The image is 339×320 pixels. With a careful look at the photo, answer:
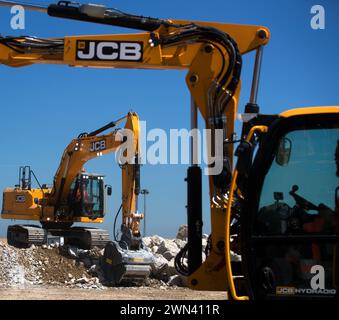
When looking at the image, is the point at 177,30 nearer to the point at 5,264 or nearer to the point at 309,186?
the point at 309,186

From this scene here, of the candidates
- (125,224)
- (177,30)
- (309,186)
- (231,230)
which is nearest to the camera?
(309,186)

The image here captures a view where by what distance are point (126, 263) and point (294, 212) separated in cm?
1215

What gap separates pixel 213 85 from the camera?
7258 millimetres

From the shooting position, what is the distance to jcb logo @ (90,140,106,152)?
69.7ft

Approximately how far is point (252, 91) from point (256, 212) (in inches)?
72.8

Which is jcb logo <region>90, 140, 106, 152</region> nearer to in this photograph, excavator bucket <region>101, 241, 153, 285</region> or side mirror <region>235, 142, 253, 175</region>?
excavator bucket <region>101, 241, 153, 285</region>

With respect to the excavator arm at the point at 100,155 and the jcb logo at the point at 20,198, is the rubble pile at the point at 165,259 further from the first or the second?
the jcb logo at the point at 20,198

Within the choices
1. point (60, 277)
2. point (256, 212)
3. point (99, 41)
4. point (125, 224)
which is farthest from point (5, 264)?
point (256, 212)

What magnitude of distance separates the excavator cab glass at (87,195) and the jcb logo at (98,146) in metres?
1.89

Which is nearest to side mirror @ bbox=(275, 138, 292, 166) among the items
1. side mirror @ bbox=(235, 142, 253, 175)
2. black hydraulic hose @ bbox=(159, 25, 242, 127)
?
side mirror @ bbox=(235, 142, 253, 175)

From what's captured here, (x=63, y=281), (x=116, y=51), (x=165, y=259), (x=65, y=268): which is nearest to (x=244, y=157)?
(x=116, y=51)

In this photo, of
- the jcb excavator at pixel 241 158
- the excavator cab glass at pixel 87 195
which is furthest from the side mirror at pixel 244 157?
the excavator cab glass at pixel 87 195

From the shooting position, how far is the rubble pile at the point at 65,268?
61.0ft

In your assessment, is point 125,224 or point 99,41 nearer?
point 99,41
